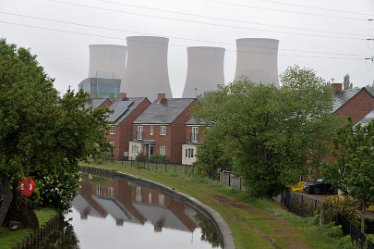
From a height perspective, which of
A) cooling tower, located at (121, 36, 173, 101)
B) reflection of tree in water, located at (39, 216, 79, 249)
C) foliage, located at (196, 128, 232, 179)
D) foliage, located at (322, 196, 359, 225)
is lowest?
reflection of tree in water, located at (39, 216, 79, 249)

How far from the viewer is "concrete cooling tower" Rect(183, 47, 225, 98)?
103 m

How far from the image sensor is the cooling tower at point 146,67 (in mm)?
100625

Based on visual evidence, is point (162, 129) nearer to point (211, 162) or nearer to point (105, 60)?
point (211, 162)

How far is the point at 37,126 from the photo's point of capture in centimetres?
2003

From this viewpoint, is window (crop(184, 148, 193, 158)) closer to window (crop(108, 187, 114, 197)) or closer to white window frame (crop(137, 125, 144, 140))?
white window frame (crop(137, 125, 144, 140))

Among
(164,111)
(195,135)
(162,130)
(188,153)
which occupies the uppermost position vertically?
(164,111)

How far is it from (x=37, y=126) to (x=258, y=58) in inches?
3072

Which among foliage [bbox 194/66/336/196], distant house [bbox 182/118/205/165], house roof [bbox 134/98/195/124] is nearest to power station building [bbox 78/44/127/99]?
house roof [bbox 134/98/195/124]

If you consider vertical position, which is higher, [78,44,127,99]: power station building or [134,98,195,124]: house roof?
[78,44,127,99]: power station building

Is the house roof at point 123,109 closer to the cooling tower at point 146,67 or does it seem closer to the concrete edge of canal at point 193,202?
the concrete edge of canal at point 193,202

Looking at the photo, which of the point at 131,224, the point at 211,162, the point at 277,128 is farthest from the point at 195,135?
the point at 131,224

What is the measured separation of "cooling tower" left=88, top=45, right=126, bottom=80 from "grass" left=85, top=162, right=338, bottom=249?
3110 inches

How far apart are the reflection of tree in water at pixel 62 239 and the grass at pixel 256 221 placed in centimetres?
720

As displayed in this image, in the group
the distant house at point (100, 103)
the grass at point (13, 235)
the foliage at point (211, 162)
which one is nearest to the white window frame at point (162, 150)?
the distant house at point (100, 103)
